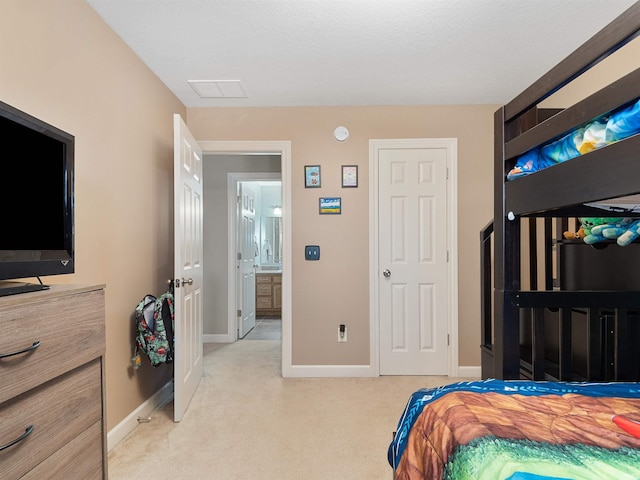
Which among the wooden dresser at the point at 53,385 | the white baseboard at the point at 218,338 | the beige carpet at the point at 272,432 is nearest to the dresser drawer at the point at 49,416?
the wooden dresser at the point at 53,385

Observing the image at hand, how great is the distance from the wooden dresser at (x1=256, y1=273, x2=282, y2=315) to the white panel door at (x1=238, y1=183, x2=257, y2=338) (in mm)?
876

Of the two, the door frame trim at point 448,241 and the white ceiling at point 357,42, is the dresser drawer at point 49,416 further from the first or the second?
the door frame trim at point 448,241

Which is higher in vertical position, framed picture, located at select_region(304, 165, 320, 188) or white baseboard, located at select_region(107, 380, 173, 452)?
framed picture, located at select_region(304, 165, 320, 188)

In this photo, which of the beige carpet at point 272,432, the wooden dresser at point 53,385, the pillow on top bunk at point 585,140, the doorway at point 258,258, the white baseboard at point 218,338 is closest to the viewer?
the pillow on top bunk at point 585,140

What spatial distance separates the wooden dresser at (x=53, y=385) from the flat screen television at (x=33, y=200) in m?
0.11

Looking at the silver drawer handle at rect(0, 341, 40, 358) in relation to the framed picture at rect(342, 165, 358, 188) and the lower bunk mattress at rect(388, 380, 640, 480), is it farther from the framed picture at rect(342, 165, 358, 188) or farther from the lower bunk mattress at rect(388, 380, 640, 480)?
the framed picture at rect(342, 165, 358, 188)

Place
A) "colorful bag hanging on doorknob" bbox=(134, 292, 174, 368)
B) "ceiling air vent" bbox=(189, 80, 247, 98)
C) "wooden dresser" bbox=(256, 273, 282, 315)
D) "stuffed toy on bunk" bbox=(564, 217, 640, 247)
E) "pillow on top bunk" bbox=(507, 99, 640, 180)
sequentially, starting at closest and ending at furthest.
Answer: "pillow on top bunk" bbox=(507, 99, 640, 180) < "stuffed toy on bunk" bbox=(564, 217, 640, 247) < "colorful bag hanging on doorknob" bbox=(134, 292, 174, 368) < "ceiling air vent" bbox=(189, 80, 247, 98) < "wooden dresser" bbox=(256, 273, 282, 315)

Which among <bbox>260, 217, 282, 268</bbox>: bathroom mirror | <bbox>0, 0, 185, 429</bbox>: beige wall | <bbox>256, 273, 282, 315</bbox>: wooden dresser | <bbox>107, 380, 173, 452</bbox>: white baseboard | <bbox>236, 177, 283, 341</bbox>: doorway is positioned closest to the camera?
<bbox>0, 0, 185, 429</bbox>: beige wall

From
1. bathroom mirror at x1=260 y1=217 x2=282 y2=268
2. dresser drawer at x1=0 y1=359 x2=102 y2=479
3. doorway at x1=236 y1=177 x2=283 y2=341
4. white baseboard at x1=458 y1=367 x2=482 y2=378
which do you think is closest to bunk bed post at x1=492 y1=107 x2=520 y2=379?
dresser drawer at x1=0 y1=359 x2=102 y2=479

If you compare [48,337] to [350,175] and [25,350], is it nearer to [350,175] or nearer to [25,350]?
[25,350]

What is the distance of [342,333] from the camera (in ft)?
10.9

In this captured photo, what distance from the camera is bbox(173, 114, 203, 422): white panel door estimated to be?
7.97 feet

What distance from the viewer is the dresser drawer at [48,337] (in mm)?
911

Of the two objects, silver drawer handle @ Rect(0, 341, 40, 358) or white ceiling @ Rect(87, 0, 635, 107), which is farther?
white ceiling @ Rect(87, 0, 635, 107)
